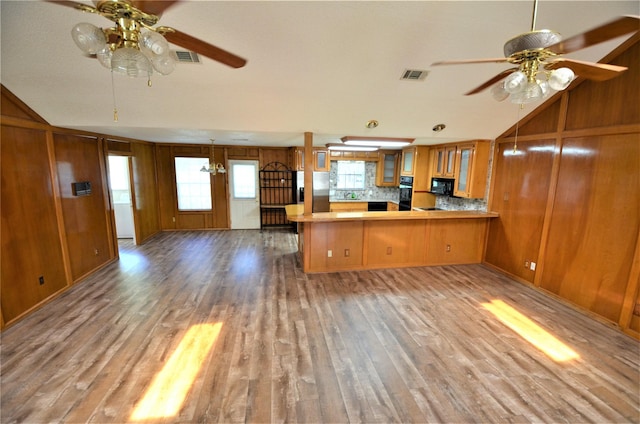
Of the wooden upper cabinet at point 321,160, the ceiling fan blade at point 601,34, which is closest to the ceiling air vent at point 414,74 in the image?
the ceiling fan blade at point 601,34

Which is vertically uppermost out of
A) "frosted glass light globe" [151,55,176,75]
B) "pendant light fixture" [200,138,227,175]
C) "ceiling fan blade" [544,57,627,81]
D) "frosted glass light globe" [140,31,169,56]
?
"ceiling fan blade" [544,57,627,81]

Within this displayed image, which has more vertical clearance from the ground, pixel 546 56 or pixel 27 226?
pixel 546 56

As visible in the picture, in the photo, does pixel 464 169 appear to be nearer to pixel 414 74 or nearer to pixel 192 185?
pixel 414 74

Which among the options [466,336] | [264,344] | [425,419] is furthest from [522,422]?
[264,344]

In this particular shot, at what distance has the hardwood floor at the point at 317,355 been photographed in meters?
1.97

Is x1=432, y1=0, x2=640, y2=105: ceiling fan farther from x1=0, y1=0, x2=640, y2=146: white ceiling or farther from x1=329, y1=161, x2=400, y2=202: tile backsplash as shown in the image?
x1=329, y1=161, x2=400, y2=202: tile backsplash

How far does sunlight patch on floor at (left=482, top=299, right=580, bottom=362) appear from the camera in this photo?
8.41 feet

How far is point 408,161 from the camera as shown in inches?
256

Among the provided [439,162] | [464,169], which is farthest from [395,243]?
[439,162]

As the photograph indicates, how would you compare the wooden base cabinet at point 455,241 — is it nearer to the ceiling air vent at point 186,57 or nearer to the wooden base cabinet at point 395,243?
the wooden base cabinet at point 395,243

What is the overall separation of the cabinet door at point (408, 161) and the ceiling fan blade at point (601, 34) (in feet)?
15.3

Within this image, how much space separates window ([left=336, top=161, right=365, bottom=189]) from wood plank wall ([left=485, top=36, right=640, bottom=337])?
3.93m

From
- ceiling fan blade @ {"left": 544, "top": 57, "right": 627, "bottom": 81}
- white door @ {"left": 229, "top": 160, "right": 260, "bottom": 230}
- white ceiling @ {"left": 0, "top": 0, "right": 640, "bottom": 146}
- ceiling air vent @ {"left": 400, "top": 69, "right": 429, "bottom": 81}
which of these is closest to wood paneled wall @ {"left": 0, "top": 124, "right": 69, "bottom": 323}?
white ceiling @ {"left": 0, "top": 0, "right": 640, "bottom": 146}

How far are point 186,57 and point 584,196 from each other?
472cm
